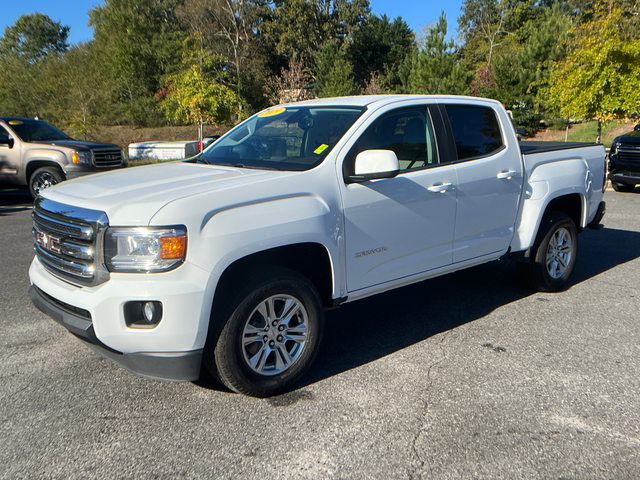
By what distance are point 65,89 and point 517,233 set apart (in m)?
29.1

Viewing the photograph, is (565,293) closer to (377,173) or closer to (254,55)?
(377,173)

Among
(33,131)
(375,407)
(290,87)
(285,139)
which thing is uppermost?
(290,87)

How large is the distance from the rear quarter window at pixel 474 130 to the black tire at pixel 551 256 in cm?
103

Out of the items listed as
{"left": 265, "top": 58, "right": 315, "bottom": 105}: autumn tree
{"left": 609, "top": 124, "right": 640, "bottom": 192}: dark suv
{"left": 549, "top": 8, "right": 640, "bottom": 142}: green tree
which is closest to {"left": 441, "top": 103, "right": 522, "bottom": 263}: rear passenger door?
{"left": 609, "top": 124, "right": 640, "bottom": 192}: dark suv

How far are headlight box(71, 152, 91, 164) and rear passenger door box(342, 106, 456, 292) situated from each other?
30.7 feet

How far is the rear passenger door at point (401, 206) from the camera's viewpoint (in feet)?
12.1

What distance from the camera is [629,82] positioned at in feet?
51.5

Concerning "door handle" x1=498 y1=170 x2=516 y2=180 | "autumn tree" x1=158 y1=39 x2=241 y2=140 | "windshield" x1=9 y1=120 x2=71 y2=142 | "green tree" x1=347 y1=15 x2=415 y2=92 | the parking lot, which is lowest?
the parking lot

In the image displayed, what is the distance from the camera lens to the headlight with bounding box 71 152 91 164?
37.9 feet

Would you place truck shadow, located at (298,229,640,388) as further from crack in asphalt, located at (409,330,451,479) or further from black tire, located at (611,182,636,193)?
black tire, located at (611,182,636,193)

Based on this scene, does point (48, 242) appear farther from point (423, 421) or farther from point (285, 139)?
point (423, 421)

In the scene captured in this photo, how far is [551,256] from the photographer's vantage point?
5.39 m

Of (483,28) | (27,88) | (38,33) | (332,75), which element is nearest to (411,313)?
(332,75)

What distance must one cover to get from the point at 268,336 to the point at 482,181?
7.58 feet
